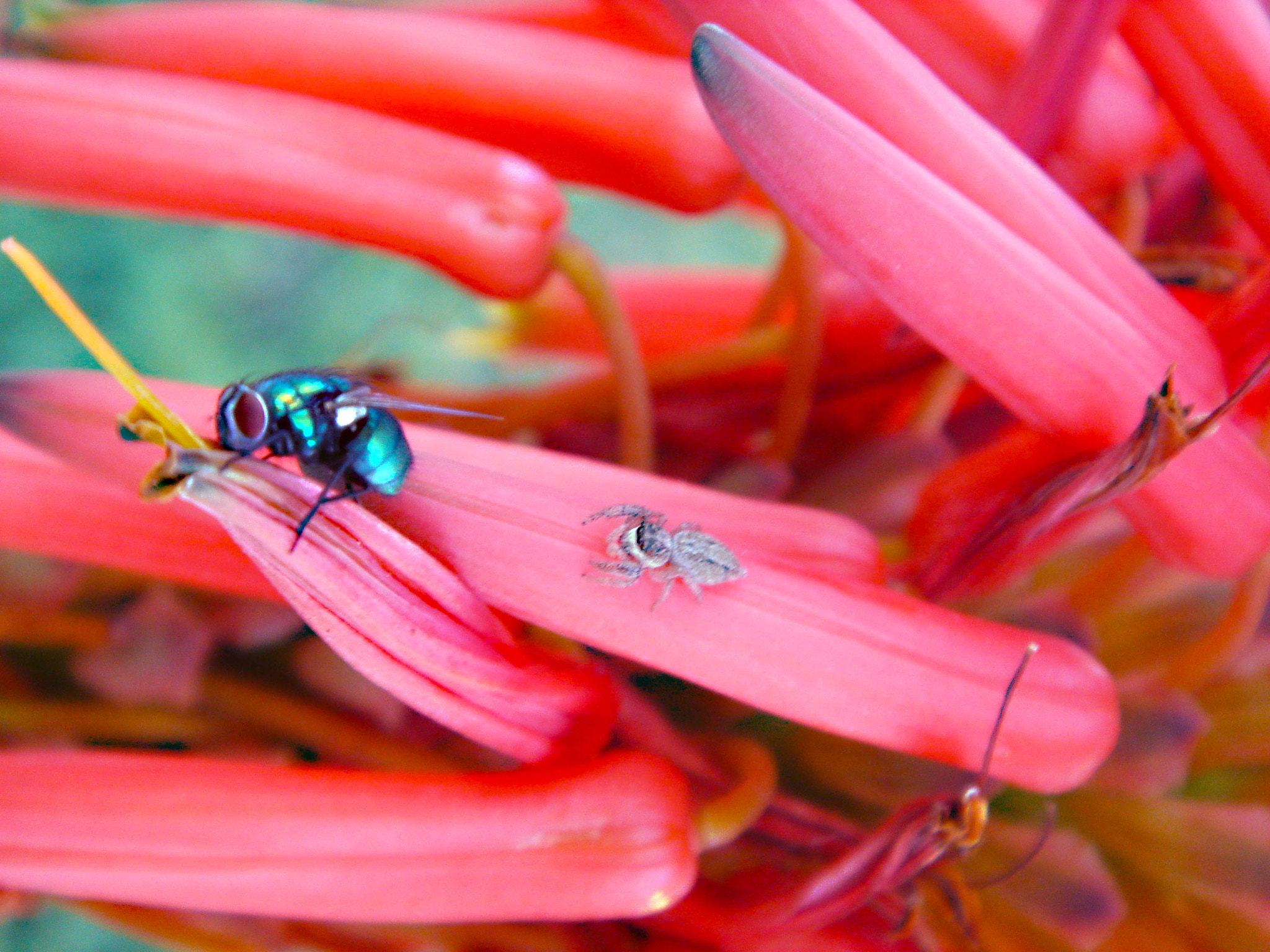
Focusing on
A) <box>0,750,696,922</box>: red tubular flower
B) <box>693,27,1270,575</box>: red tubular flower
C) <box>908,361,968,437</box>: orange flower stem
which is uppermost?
<box>908,361,968,437</box>: orange flower stem

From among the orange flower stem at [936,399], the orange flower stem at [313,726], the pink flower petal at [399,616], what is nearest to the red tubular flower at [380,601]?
the pink flower petal at [399,616]

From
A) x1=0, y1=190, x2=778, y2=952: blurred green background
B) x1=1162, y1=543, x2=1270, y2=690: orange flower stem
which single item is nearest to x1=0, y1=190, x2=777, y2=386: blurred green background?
x1=0, y1=190, x2=778, y2=952: blurred green background

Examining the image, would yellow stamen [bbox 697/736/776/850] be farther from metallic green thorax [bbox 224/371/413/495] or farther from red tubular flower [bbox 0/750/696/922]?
metallic green thorax [bbox 224/371/413/495]

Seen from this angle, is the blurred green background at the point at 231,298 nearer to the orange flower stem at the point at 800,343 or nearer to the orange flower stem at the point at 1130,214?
the orange flower stem at the point at 800,343

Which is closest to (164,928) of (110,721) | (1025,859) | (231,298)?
(110,721)

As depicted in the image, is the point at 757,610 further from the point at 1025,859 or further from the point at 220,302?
the point at 220,302

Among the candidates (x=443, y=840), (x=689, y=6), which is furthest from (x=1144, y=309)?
(x=443, y=840)
